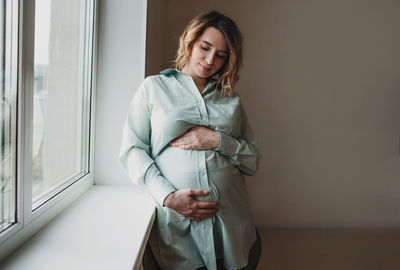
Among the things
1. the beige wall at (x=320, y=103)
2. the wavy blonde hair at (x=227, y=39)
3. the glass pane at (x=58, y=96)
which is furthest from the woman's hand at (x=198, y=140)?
the beige wall at (x=320, y=103)

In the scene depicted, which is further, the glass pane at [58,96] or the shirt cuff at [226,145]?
the shirt cuff at [226,145]

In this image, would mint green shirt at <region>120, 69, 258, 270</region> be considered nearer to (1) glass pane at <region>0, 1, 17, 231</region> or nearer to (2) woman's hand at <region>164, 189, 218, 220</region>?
(2) woman's hand at <region>164, 189, 218, 220</region>

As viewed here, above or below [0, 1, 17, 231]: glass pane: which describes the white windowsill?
below

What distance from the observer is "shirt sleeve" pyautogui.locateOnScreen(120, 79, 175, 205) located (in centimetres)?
126

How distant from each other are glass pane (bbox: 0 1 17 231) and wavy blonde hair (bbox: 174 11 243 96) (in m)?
0.71

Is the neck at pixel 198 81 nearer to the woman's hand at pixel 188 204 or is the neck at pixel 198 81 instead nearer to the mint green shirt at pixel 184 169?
the mint green shirt at pixel 184 169

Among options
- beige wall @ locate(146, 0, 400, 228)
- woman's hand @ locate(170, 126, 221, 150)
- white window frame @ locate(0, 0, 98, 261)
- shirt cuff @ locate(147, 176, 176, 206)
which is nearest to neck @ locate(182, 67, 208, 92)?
woman's hand @ locate(170, 126, 221, 150)

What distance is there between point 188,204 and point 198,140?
24cm

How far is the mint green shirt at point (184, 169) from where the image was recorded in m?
1.29

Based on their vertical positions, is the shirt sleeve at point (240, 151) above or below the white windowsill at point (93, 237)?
above

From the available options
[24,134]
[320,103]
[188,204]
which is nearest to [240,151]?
[188,204]

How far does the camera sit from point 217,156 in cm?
134

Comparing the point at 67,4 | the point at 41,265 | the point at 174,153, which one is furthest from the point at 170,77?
the point at 41,265

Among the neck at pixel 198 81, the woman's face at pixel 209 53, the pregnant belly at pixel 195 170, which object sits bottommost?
the pregnant belly at pixel 195 170
